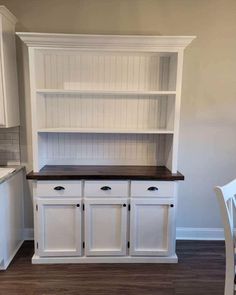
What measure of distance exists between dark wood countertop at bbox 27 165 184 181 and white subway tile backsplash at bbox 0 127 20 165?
Answer: 0.39 metres

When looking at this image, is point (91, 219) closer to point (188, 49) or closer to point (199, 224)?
point (199, 224)

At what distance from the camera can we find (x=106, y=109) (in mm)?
2740

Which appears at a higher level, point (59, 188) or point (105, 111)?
point (105, 111)

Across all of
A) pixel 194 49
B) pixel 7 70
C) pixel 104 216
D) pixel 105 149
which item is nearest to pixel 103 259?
pixel 104 216

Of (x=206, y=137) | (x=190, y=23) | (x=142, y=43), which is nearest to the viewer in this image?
(x=142, y=43)

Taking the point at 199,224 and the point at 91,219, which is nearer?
the point at 91,219

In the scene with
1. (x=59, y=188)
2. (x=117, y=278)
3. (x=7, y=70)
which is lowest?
(x=117, y=278)

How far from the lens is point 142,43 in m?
2.30

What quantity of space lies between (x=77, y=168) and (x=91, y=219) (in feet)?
1.77

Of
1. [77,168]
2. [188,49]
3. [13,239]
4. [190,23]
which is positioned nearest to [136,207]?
[77,168]

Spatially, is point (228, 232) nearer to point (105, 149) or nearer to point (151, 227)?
point (151, 227)

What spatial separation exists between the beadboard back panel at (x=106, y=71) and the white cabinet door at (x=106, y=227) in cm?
120

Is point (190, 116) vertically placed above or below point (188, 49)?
below

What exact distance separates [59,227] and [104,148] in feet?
3.05
